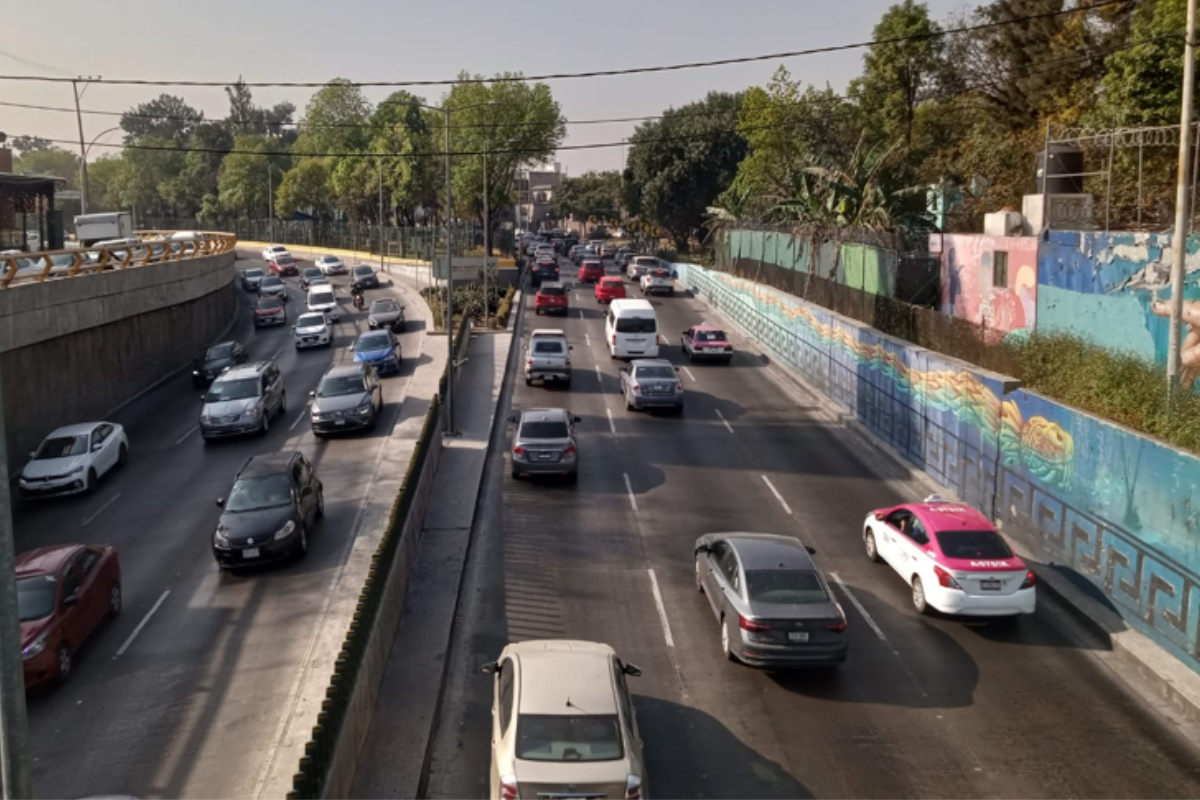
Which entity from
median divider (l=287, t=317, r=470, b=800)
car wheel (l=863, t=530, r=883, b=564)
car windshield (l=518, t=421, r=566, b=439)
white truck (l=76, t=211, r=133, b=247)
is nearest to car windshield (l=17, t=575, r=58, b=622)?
median divider (l=287, t=317, r=470, b=800)

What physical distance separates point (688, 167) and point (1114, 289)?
258 ft

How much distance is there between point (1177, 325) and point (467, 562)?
13.1m

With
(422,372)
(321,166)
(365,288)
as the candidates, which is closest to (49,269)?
(422,372)

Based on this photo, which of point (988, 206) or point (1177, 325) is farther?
point (988, 206)

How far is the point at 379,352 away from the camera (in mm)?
39438

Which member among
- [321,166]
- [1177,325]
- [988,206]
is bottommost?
[1177,325]

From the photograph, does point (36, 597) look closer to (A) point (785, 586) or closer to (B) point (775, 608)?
(B) point (775, 608)

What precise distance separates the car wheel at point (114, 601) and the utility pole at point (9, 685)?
10.0m

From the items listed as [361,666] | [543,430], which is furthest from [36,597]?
[543,430]

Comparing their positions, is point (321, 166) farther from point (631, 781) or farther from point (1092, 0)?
point (631, 781)

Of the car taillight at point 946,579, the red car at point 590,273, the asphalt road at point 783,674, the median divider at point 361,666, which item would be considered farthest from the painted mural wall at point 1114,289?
the red car at point 590,273

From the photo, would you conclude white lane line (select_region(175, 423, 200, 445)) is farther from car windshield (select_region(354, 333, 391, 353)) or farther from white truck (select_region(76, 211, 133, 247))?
white truck (select_region(76, 211, 133, 247))

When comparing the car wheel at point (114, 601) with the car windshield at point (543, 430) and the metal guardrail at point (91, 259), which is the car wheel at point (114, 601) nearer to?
the car windshield at point (543, 430)

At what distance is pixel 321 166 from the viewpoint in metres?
123
